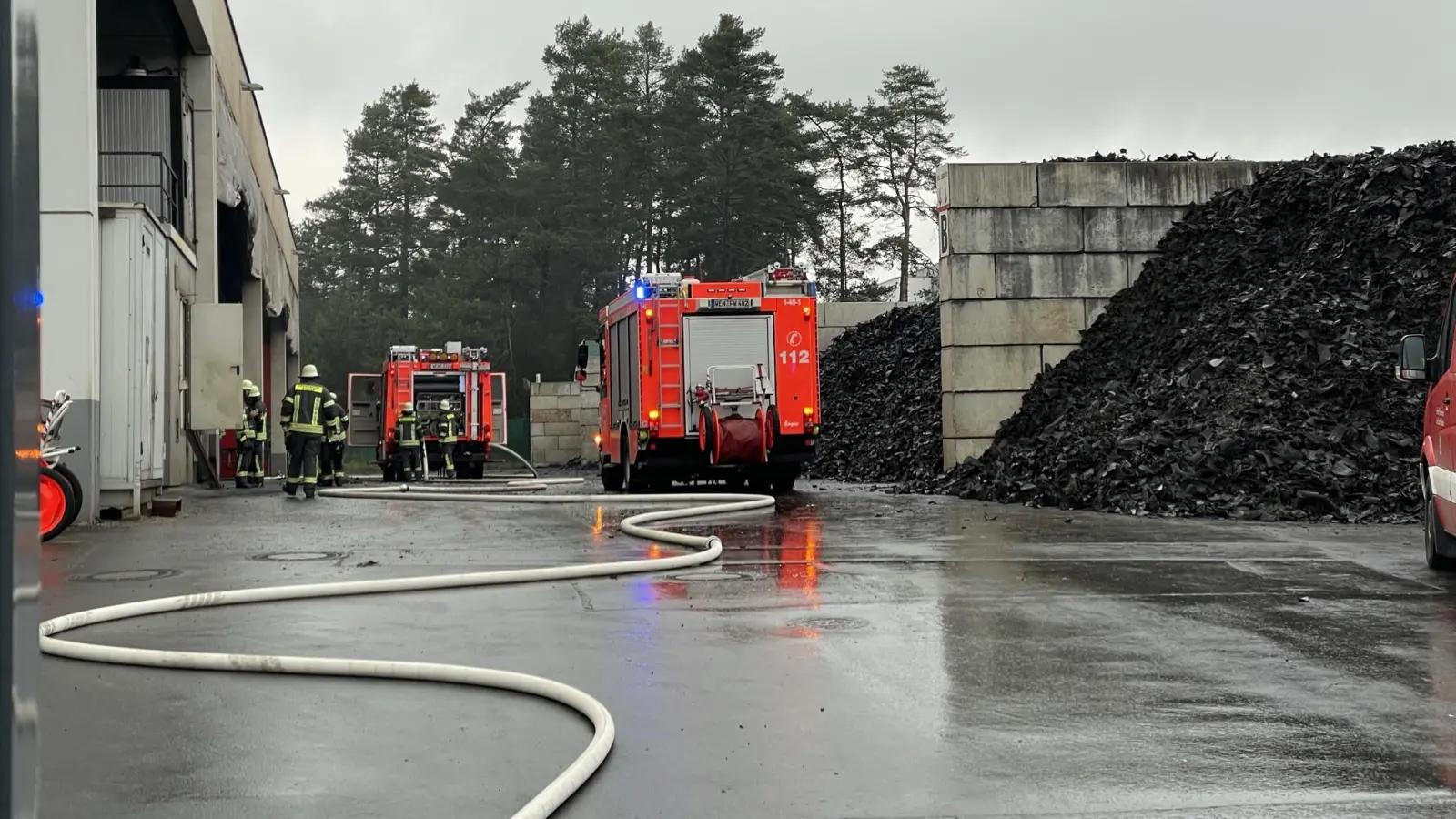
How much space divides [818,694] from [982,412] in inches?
553

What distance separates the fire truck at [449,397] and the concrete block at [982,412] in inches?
669

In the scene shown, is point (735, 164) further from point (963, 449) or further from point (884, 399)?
point (963, 449)

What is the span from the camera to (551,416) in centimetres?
4106

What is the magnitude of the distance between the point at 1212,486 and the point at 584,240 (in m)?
47.5

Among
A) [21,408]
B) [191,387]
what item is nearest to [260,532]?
[191,387]

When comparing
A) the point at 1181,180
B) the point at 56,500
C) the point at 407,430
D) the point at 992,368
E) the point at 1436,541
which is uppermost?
the point at 1181,180

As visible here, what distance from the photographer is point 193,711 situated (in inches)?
206

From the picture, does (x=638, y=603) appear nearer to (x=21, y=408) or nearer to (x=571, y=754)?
(x=571, y=754)

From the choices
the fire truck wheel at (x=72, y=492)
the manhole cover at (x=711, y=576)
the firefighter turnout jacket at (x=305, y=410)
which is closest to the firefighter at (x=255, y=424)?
the firefighter turnout jacket at (x=305, y=410)

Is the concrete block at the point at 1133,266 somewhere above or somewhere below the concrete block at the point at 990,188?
below

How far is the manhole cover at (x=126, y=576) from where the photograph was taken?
9.31 meters

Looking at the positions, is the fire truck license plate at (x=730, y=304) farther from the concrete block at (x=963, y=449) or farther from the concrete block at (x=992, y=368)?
the concrete block at (x=963, y=449)

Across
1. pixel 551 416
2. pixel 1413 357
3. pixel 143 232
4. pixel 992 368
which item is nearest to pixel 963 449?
pixel 992 368

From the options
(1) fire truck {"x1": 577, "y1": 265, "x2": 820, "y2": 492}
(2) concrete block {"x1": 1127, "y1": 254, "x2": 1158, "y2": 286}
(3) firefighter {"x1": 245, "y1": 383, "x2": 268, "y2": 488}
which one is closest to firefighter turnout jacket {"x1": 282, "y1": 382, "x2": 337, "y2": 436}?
(1) fire truck {"x1": 577, "y1": 265, "x2": 820, "y2": 492}
